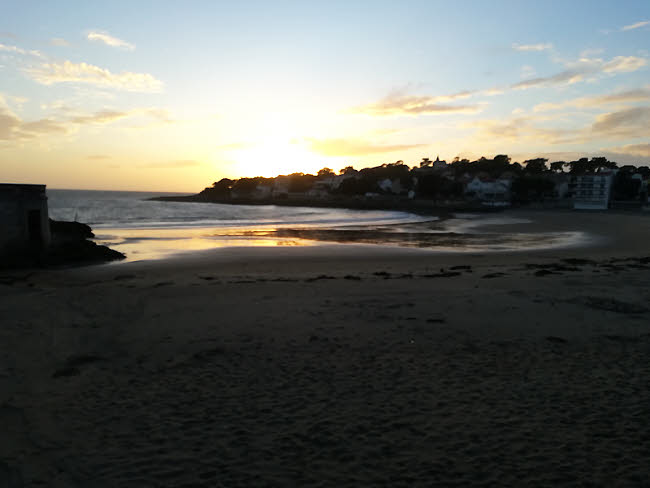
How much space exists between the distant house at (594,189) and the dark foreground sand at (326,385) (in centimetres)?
6707

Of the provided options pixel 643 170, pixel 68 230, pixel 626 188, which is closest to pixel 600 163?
pixel 643 170

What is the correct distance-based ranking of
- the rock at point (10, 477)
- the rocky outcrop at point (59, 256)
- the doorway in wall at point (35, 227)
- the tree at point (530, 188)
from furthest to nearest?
the tree at point (530, 188)
the doorway in wall at point (35, 227)
the rocky outcrop at point (59, 256)
the rock at point (10, 477)

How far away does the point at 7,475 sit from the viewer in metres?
3.79

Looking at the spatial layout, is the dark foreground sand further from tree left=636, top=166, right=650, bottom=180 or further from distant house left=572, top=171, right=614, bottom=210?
tree left=636, top=166, right=650, bottom=180

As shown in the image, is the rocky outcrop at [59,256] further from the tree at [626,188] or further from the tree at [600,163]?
the tree at [600,163]

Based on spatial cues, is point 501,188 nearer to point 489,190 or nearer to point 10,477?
point 489,190

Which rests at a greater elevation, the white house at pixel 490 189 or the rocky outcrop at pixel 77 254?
the white house at pixel 490 189

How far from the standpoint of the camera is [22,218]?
1513cm

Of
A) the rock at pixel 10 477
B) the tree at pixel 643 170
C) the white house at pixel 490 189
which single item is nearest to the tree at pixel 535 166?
the tree at pixel 643 170

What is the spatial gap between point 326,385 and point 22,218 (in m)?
14.5

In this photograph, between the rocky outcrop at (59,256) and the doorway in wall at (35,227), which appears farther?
the doorway in wall at (35,227)

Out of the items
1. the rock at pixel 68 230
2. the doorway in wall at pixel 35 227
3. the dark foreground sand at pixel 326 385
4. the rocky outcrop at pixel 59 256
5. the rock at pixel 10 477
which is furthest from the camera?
the rock at pixel 68 230

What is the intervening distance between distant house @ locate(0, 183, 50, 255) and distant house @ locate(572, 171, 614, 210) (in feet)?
238

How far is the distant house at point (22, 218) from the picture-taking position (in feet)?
48.3
